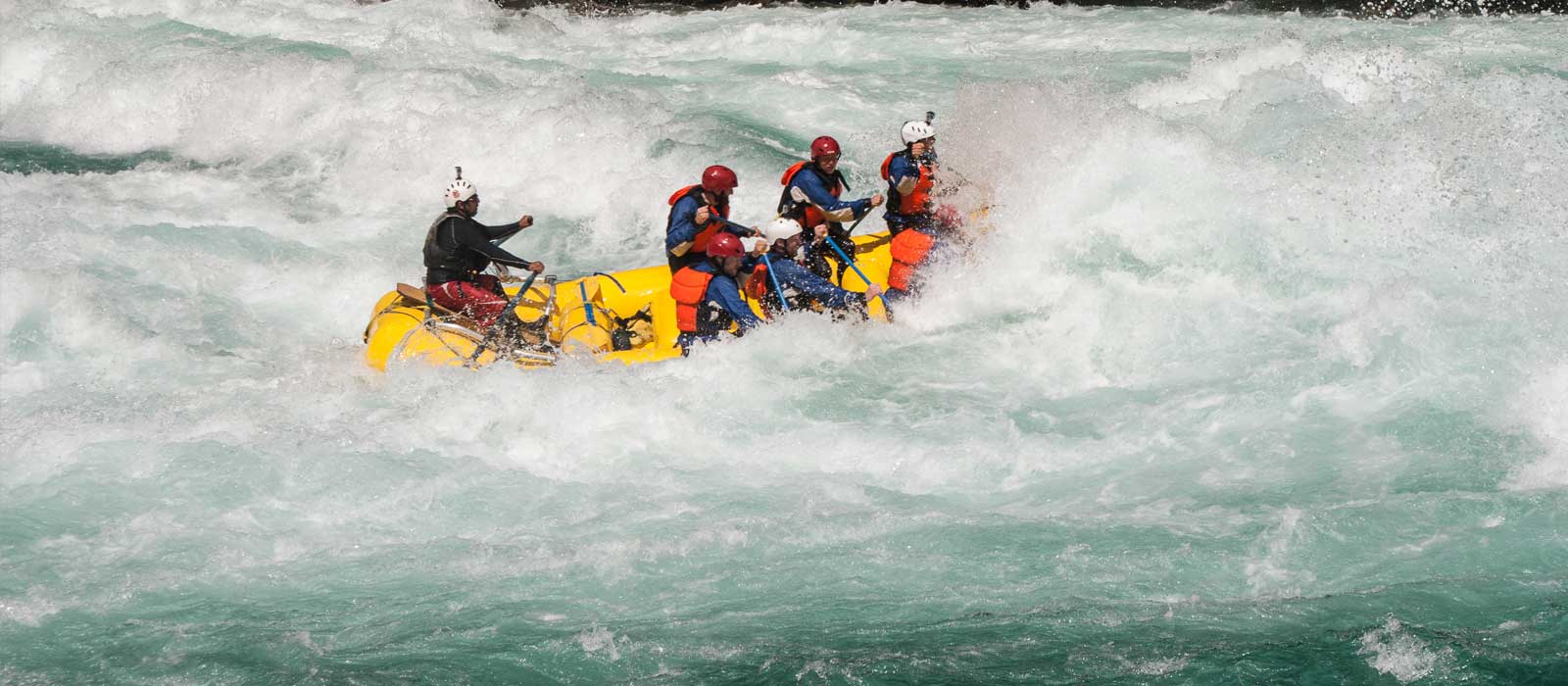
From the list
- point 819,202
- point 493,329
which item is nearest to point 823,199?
point 819,202

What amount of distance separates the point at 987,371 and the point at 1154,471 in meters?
1.56

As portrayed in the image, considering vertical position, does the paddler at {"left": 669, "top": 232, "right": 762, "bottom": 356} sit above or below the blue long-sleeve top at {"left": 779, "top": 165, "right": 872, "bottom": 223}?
below

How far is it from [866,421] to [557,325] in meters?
1.93

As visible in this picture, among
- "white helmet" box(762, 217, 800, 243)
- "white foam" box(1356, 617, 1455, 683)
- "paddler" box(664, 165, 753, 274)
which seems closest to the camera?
"white foam" box(1356, 617, 1455, 683)

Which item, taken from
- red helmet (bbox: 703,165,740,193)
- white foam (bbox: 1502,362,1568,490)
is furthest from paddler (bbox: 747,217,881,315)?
white foam (bbox: 1502,362,1568,490)

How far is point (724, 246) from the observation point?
7.94 metres

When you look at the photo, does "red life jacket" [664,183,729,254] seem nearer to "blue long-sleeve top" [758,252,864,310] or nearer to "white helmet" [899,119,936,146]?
"blue long-sleeve top" [758,252,864,310]

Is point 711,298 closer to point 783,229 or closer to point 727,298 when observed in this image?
point 727,298

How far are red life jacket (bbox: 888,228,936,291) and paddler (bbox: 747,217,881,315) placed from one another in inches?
16.3

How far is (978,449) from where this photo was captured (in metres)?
7.55

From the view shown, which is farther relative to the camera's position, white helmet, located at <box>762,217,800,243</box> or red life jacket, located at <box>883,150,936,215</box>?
red life jacket, located at <box>883,150,936,215</box>

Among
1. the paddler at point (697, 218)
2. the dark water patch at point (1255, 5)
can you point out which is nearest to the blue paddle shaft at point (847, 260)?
the paddler at point (697, 218)

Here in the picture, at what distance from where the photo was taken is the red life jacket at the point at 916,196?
29.0ft

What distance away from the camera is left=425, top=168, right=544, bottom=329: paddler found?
7.99m
